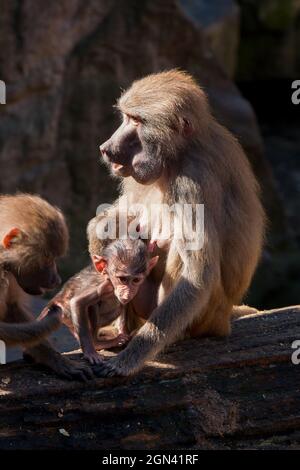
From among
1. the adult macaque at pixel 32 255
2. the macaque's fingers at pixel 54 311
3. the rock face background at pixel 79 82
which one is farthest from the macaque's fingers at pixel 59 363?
the rock face background at pixel 79 82

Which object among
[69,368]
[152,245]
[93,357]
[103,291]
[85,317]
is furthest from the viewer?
[152,245]

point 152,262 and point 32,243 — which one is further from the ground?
point 32,243

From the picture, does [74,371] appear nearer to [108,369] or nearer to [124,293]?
[108,369]

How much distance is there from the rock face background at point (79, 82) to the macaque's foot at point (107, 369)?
4702 mm

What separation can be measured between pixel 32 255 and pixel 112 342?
26.7 inches

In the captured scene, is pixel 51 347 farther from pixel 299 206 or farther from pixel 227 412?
pixel 299 206

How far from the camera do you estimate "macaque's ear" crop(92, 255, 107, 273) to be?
17.6ft

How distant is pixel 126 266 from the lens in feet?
17.2

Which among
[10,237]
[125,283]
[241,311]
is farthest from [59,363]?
[241,311]

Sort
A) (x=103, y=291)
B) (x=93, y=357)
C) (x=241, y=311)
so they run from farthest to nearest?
1. (x=241, y=311)
2. (x=103, y=291)
3. (x=93, y=357)

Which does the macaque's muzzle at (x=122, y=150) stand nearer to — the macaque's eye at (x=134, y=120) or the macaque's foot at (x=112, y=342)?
the macaque's eye at (x=134, y=120)

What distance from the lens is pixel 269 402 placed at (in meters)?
5.02

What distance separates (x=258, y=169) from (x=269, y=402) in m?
6.40
